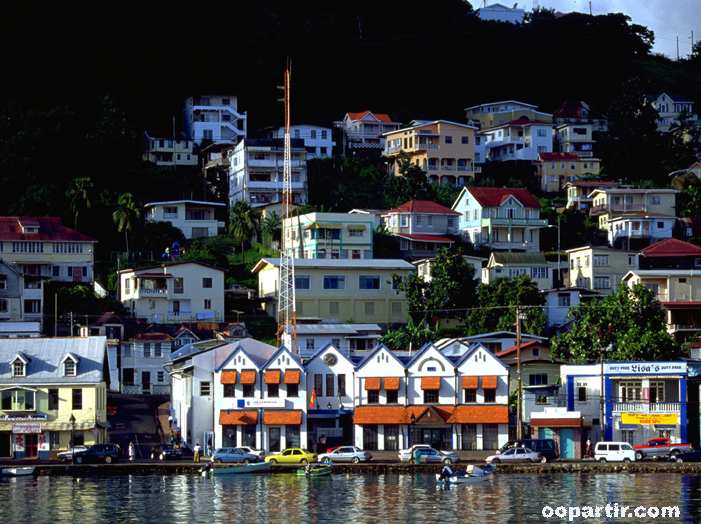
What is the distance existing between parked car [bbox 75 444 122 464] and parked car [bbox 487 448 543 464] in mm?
22756

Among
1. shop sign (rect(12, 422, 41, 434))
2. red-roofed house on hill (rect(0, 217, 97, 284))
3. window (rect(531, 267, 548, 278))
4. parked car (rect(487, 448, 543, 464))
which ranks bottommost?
parked car (rect(487, 448, 543, 464))

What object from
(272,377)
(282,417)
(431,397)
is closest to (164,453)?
(282,417)

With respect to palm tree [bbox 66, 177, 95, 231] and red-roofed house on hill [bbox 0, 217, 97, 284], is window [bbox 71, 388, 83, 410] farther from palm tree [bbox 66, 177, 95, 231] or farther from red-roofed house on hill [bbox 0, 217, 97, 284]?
palm tree [bbox 66, 177, 95, 231]

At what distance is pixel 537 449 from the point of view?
2445 inches

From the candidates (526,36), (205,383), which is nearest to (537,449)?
(205,383)

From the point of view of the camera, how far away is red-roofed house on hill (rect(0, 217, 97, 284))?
92562 mm

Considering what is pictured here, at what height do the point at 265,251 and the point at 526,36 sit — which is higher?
the point at 526,36

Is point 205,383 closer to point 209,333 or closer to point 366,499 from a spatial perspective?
point 209,333

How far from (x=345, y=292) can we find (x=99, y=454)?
111 feet

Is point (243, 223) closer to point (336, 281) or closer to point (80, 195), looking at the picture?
point (80, 195)

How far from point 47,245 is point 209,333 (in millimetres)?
20624

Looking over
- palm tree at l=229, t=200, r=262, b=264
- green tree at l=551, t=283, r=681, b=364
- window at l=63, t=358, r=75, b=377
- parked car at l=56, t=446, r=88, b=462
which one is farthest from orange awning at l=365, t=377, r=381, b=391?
palm tree at l=229, t=200, r=262, b=264

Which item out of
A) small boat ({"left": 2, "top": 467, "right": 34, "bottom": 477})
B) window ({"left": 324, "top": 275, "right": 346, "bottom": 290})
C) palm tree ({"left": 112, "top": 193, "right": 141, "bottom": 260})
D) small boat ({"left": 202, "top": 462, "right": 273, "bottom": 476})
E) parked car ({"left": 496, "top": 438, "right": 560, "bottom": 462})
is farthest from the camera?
palm tree ({"left": 112, "top": 193, "right": 141, "bottom": 260})

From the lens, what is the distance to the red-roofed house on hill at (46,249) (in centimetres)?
9256
